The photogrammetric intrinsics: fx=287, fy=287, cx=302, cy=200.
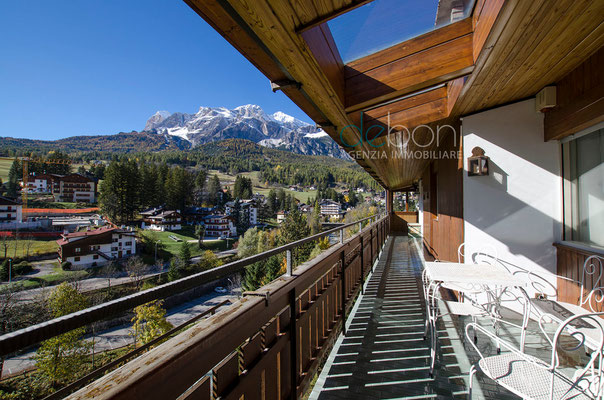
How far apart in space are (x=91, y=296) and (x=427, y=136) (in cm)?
3388

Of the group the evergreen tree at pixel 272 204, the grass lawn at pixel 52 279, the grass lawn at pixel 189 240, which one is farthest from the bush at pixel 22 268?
the evergreen tree at pixel 272 204

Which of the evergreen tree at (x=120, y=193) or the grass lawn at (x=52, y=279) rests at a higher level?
the evergreen tree at (x=120, y=193)

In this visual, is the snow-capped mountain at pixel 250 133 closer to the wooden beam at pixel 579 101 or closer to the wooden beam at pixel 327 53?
the wooden beam at pixel 579 101

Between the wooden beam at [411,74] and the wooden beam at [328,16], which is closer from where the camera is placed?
the wooden beam at [328,16]

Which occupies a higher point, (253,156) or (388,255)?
(253,156)

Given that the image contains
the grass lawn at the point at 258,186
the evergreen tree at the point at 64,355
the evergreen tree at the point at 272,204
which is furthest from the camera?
the grass lawn at the point at 258,186

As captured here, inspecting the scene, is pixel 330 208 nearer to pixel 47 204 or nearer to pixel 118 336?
pixel 118 336

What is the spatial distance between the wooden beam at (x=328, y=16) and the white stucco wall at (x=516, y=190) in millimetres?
2796

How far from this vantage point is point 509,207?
3.27m

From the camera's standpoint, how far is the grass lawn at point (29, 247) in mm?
32700

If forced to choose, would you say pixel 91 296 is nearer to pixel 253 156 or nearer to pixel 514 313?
pixel 514 313

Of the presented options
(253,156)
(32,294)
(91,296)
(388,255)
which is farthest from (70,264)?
(253,156)

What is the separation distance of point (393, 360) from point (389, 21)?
248 centimetres

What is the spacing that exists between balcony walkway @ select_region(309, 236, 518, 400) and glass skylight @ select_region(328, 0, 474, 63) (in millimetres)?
2345
